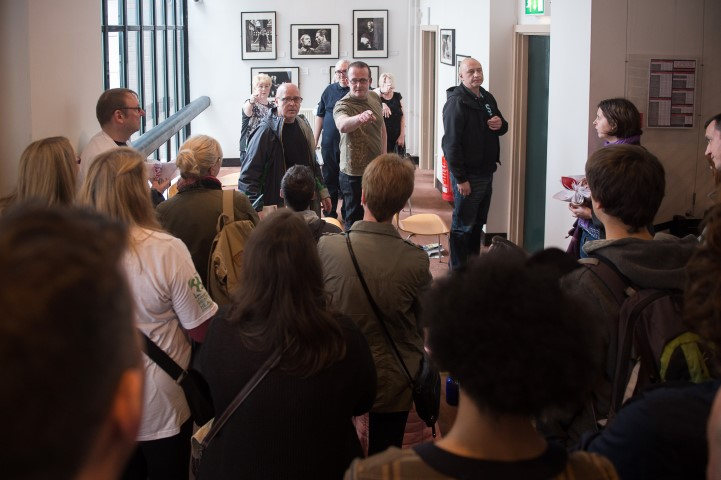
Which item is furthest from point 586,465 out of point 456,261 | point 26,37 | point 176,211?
point 456,261

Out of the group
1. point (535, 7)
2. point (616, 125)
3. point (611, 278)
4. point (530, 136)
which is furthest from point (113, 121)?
point (530, 136)

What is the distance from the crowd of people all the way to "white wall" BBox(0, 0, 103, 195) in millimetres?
317

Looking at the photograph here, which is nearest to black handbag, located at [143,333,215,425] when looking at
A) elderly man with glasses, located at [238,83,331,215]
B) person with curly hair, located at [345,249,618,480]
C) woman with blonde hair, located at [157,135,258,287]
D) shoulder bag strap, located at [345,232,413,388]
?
shoulder bag strap, located at [345,232,413,388]

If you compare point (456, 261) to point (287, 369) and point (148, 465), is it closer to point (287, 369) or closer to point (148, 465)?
point (148, 465)

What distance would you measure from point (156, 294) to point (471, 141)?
4.80 m

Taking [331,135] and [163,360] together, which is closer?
[163,360]

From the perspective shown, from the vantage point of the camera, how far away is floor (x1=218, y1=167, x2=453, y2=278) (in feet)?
27.9

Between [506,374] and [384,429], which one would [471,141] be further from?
[506,374]

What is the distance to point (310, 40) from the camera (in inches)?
616

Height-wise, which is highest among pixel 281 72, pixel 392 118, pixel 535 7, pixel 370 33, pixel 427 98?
pixel 370 33

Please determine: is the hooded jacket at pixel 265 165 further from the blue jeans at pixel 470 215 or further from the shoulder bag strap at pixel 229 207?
the shoulder bag strap at pixel 229 207

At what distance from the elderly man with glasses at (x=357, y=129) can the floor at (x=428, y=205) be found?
103 centimetres

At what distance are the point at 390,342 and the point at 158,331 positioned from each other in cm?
84

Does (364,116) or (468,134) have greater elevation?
(364,116)
